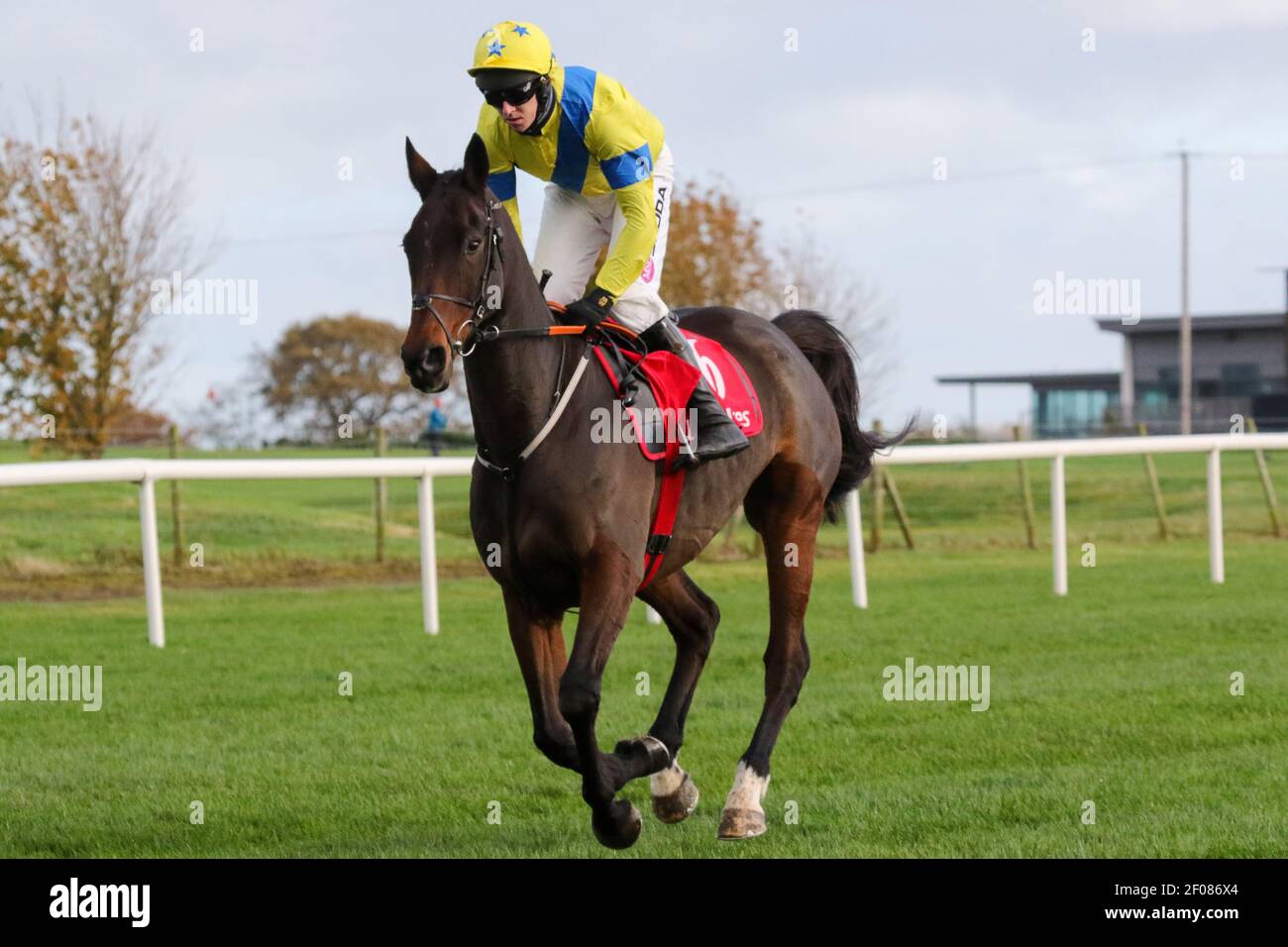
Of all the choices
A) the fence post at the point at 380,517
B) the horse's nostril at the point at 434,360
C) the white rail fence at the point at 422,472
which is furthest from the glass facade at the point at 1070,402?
the horse's nostril at the point at 434,360

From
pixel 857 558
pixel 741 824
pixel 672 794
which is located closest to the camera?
pixel 741 824

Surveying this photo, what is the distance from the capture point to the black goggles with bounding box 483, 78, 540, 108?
15.8ft

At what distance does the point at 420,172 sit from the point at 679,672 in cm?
209

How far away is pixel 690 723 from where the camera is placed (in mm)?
7172

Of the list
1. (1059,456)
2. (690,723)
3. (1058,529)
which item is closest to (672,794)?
(690,723)

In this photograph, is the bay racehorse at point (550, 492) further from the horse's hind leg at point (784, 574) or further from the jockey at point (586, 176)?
the jockey at point (586, 176)

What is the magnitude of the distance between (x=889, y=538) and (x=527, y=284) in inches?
600

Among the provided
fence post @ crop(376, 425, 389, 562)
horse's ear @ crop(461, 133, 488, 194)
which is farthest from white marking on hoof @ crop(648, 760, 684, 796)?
fence post @ crop(376, 425, 389, 562)

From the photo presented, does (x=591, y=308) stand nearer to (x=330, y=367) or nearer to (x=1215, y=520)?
(x=1215, y=520)

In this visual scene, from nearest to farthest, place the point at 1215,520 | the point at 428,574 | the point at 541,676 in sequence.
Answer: the point at 541,676 < the point at 428,574 < the point at 1215,520

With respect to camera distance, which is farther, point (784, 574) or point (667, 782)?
point (784, 574)

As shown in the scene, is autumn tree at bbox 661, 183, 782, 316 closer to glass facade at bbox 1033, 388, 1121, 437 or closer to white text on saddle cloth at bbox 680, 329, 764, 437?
white text on saddle cloth at bbox 680, 329, 764, 437

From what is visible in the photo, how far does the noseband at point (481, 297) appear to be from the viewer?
4.35 m
